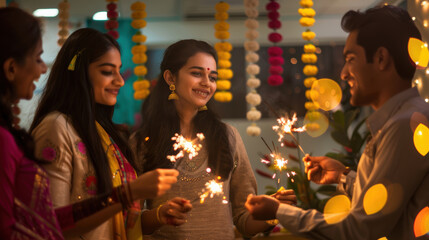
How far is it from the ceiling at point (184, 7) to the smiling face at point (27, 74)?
3.60 meters

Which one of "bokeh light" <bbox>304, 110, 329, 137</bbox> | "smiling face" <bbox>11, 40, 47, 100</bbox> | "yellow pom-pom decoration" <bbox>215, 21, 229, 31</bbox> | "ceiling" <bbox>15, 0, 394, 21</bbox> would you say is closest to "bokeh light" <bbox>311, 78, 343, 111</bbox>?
"bokeh light" <bbox>304, 110, 329, 137</bbox>

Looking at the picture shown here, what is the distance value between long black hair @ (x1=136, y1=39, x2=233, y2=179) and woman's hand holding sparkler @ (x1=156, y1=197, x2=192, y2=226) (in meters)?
0.31

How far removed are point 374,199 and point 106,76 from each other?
43.4 inches

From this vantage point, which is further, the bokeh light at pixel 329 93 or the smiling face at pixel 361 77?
the bokeh light at pixel 329 93

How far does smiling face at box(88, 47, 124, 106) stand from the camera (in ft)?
6.05

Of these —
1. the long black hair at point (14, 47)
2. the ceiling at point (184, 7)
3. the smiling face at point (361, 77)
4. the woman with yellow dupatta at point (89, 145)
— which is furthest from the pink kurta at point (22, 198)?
the ceiling at point (184, 7)

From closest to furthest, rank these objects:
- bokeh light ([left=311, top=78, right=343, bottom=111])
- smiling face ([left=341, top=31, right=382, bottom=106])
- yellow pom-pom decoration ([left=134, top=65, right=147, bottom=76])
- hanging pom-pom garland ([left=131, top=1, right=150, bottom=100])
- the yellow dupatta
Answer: smiling face ([left=341, top=31, right=382, bottom=106]) → the yellow dupatta → hanging pom-pom garland ([left=131, top=1, right=150, bottom=100]) → yellow pom-pom decoration ([left=134, top=65, right=147, bottom=76]) → bokeh light ([left=311, top=78, right=343, bottom=111])

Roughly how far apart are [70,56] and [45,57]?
3.16 m

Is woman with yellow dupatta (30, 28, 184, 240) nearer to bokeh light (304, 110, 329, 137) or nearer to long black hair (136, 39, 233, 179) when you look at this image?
long black hair (136, 39, 233, 179)

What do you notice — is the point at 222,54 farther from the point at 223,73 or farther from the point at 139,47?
the point at 139,47

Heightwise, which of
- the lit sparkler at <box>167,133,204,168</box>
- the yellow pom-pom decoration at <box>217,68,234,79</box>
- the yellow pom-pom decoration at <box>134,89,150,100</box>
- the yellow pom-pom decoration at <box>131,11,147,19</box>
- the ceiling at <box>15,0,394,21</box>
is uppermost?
the ceiling at <box>15,0,394,21</box>

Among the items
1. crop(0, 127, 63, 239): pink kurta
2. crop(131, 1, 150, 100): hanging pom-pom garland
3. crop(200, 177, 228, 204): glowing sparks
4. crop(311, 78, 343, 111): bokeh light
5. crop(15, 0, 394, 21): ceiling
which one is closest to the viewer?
crop(0, 127, 63, 239): pink kurta

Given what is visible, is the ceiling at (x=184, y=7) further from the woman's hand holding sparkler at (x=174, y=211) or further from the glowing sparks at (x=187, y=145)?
the woman's hand holding sparkler at (x=174, y=211)

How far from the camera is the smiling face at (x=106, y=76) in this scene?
6.05 feet
